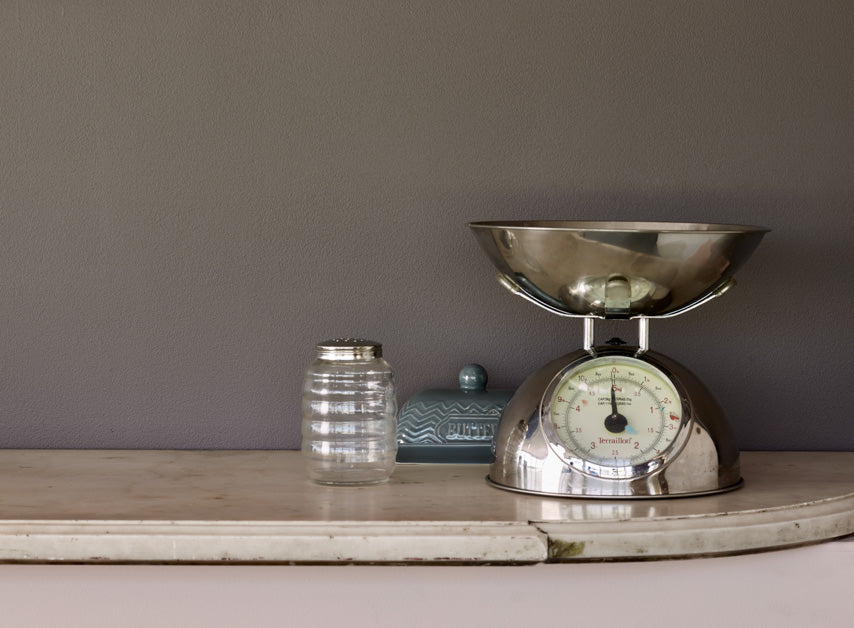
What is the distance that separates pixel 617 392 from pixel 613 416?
3cm

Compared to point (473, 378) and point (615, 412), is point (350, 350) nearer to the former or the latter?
point (473, 378)

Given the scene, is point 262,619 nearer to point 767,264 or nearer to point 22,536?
point 22,536

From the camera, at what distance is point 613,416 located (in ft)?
3.98

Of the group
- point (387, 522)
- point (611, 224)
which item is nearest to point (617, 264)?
point (611, 224)

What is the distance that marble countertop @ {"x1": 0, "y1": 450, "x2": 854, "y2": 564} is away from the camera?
1064mm

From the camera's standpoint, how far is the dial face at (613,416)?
1.20 m

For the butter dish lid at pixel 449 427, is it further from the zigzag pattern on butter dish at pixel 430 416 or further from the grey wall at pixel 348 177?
the grey wall at pixel 348 177

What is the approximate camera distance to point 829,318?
1.55 m

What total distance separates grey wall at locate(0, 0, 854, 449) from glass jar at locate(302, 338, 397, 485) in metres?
0.17

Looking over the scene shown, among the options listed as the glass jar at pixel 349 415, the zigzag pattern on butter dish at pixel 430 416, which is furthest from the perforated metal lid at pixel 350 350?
the zigzag pattern on butter dish at pixel 430 416

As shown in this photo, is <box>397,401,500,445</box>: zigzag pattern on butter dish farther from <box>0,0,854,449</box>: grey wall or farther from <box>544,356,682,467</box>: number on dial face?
<box>544,356,682,467</box>: number on dial face

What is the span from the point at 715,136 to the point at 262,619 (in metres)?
0.94

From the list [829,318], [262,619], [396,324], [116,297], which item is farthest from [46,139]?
[829,318]

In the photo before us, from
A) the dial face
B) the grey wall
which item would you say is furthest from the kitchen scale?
the grey wall
